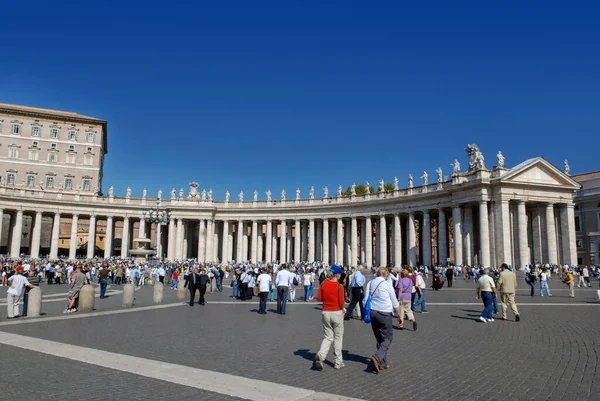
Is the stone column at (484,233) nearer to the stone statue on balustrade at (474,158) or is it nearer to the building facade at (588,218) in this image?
the stone statue on balustrade at (474,158)

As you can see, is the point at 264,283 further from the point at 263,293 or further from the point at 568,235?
the point at 568,235

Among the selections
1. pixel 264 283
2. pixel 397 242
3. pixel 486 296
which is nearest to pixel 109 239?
pixel 397 242

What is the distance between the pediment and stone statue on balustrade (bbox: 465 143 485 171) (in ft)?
9.90

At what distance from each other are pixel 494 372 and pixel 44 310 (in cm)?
1715

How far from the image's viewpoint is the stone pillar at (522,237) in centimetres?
4547

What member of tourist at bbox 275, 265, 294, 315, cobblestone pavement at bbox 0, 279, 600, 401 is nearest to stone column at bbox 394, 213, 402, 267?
cobblestone pavement at bbox 0, 279, 600, 401

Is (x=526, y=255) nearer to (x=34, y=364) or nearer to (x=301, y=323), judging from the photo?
(x=301, y=323)

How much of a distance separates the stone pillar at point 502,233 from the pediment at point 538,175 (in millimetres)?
2873

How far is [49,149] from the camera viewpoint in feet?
252

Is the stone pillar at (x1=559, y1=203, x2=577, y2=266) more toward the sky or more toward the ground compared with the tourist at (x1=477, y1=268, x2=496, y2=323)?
more toward the sky

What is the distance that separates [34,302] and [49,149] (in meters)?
72.0

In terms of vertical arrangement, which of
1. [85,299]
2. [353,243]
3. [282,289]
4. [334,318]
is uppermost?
[353,243]

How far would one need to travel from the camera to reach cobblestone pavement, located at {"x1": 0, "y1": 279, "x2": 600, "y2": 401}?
727cm

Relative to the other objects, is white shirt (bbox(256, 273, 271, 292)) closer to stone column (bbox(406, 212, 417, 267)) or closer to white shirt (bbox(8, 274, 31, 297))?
white shirt (bbox(8, 274, 31, 297))
